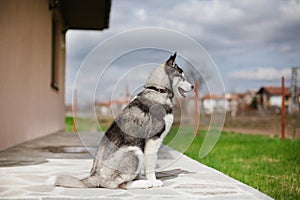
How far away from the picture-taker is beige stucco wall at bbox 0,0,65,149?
5.55 metres

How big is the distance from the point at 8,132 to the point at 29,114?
1476 millimetres

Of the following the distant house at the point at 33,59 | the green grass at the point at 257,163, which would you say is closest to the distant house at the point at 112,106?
the green grass at the point at 257,163

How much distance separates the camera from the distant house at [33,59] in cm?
564

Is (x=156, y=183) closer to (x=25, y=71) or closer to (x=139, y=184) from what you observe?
(x=139, y=184)

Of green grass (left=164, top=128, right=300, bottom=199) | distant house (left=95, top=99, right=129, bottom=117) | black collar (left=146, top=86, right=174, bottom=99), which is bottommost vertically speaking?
green grass (left=164, top=128, right=300, bottom=199)

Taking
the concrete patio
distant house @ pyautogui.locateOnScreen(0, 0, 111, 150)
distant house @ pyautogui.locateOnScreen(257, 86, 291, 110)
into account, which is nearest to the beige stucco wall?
distant house @ pyautogui.locateOnScreen(0, 0, 111, 150)

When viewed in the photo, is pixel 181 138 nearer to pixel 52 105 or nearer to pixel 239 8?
pixel 52 105

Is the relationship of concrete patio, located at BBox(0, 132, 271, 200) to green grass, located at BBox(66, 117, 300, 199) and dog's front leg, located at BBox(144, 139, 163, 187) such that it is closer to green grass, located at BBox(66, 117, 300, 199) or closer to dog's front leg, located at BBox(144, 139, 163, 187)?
dog's front leg, located at BBox(144, 139, 163, 187)

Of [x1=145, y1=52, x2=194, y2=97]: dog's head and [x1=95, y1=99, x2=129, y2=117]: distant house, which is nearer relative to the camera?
[x1=145, y1=52, x2=194, y2=97]: dog's head

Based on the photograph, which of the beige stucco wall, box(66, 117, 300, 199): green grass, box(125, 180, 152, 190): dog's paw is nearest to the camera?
box(125, 180, 152, 190): dog's paw

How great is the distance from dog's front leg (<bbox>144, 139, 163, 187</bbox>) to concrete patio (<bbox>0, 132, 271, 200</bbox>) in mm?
91

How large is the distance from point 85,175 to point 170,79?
4.18ft

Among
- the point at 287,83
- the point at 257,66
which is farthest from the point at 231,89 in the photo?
the point at 287,83

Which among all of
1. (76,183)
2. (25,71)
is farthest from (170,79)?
(25,71)
